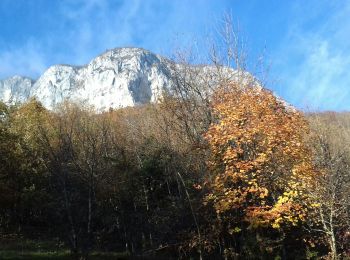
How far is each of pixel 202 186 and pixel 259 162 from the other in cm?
339

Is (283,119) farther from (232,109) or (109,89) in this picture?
(109,89)

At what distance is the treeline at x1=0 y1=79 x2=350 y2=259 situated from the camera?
59.3 ft

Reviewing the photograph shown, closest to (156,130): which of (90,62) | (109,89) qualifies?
(109,89)

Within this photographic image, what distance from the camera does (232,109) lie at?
18.9m

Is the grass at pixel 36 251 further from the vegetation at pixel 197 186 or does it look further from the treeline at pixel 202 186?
the treeline at pixel 202 186

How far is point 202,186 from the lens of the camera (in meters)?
19.9

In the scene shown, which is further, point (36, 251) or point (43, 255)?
point (36, 251)

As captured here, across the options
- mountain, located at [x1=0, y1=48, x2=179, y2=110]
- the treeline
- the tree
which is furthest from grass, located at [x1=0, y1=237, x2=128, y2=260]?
mountain, located at [x1=0, y1=48, x2=179, y2=110]

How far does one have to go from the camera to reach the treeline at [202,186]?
18.1 metres

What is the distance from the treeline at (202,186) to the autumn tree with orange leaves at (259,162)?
5 centimetres

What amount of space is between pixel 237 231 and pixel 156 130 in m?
17.0

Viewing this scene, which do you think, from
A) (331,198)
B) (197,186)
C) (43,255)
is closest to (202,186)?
(197,186)

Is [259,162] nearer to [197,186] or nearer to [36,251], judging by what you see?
[197,186]

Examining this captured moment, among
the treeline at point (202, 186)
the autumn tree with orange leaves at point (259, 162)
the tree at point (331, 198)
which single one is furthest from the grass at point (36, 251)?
the tree at point (331, 198)
